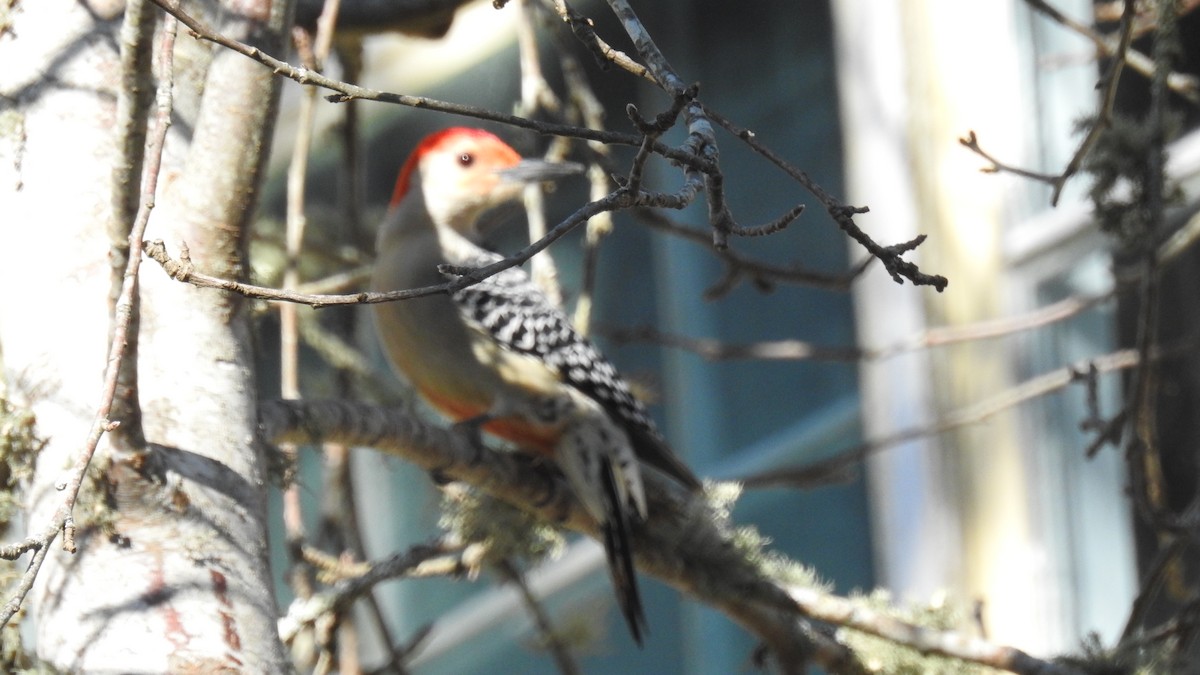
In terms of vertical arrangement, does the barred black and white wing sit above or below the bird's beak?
below

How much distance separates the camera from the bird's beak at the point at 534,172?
3.86 meters

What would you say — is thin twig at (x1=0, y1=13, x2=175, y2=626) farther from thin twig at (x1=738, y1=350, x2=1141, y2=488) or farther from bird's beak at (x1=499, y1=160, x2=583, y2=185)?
thin twig at (x1=738, y1=350, x2=1141, y2=488)

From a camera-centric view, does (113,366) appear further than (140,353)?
No

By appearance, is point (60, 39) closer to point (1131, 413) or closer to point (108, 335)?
point (108, 335)

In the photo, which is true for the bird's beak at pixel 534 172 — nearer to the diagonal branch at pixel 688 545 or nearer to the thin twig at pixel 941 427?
the diagonal branch at pixel 688 545

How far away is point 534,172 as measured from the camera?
13.0 feet

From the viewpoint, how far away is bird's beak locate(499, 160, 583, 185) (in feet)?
12.6

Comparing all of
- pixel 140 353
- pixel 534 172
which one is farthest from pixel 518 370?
pixel 140 353

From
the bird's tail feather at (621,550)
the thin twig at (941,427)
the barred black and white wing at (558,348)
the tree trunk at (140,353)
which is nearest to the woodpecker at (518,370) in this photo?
the barred black and white wing at (558,348)

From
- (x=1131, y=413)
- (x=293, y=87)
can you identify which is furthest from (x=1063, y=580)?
(x=293, y=87)

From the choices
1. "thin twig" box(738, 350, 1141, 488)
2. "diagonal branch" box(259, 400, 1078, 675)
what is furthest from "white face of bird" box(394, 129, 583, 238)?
"thin twig" box(738, 350, 1141, 488)

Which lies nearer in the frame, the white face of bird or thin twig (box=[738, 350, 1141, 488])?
thin twig (box=[738, 350, 1141, 488])

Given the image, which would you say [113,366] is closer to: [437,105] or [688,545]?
[437,105]

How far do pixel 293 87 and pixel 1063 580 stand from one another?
433 cm
